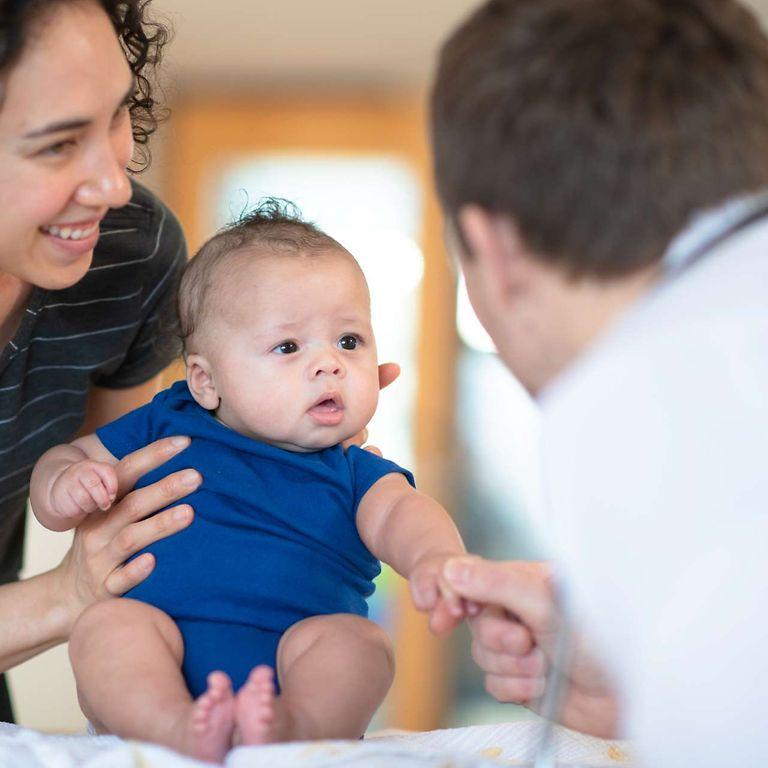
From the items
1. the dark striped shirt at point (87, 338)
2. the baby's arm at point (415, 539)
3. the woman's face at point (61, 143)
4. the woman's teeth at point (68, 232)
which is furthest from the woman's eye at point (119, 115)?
the baby's arm at point (415, 539)

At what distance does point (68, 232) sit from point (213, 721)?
21.0 inches

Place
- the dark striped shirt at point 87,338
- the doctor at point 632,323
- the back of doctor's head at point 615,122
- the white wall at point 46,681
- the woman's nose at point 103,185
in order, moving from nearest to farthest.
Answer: the doctor at point 632,323 < the back of doctor's head at point 615,122 < the woman's nose at point 103,185 < the dark striped shirt at point 87,338 < the white wall at point 46,681

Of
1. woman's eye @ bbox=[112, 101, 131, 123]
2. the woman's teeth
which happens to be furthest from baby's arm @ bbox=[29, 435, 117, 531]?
woman's eye @ bbox=[112, 101, 131, 123]

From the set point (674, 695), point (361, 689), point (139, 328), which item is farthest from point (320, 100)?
point (674, 695)

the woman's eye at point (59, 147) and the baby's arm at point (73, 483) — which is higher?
the woman's eye at point (59, 147)

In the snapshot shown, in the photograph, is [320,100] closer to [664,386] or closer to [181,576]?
[181,576]

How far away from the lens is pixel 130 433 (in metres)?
1.21

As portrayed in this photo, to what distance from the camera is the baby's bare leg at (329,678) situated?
0.92 metres

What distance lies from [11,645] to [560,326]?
0.82 metres

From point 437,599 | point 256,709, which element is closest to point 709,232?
point 437,599

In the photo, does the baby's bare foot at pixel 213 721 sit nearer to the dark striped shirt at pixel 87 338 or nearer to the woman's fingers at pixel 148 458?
the woman's fingers at pixel 148 458

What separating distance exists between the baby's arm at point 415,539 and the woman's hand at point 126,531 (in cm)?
19

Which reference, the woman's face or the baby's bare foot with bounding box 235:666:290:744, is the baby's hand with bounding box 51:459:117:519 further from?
the baby's bare foot with bounding box 235:666:290:744

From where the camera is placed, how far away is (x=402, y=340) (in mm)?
4195
